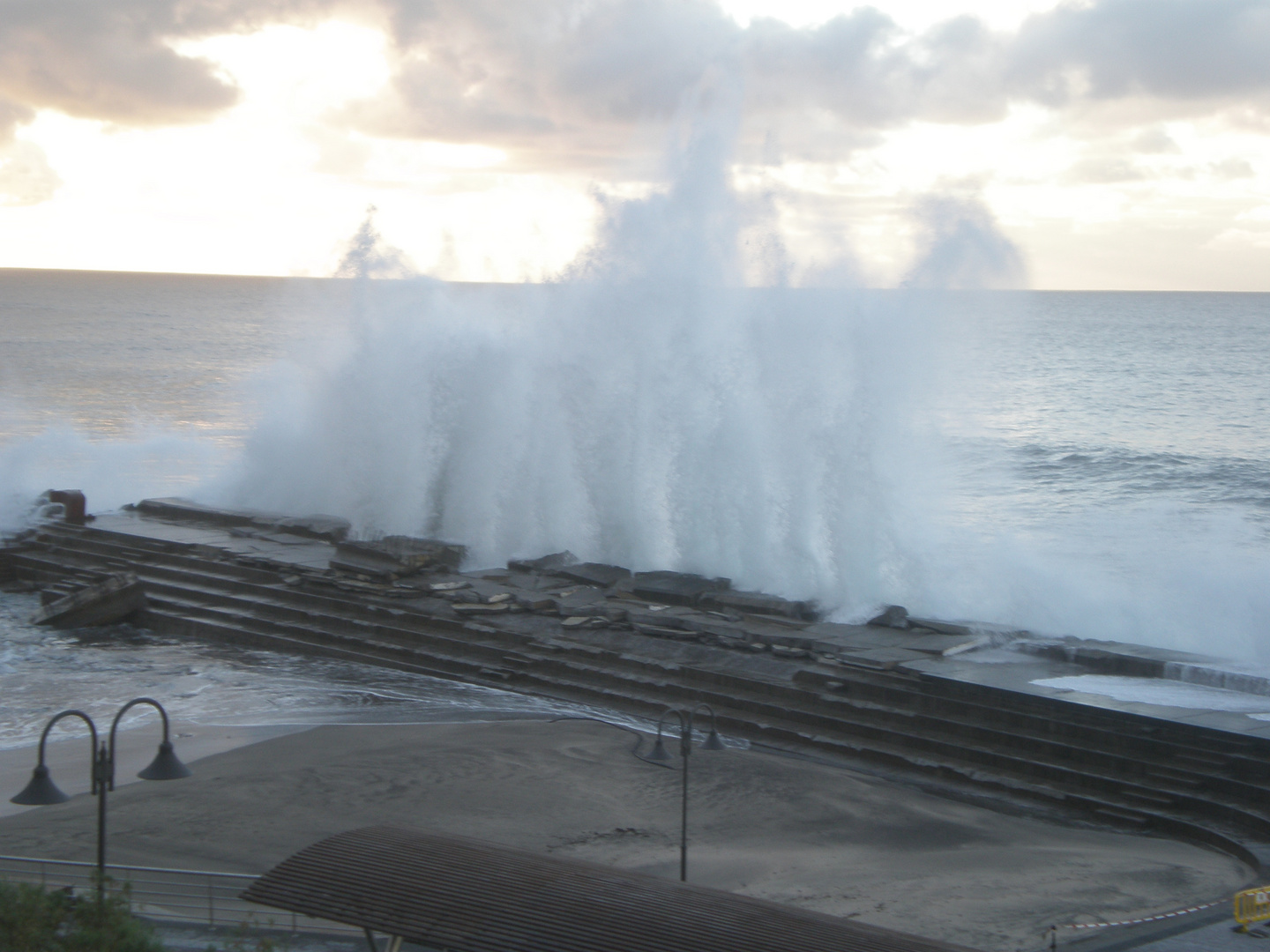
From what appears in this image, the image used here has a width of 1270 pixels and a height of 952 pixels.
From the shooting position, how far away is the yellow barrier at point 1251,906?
331 inches

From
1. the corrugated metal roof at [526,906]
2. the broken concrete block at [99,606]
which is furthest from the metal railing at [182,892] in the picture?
the broken concrete block at [99,606]

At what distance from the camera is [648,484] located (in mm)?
21656

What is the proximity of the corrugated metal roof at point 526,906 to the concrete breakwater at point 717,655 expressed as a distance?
21.7 ft

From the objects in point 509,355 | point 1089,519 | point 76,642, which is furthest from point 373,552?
point 1089,519

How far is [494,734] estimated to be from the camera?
1418cm

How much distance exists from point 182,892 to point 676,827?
4.62 metres

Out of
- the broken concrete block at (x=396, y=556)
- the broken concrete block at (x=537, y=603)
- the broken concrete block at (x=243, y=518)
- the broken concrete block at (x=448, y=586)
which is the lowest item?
the broken concrete block at (x=537, y=603)

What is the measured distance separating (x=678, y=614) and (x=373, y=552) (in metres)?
6.00

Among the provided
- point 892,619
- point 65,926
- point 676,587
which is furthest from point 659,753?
point 676,587

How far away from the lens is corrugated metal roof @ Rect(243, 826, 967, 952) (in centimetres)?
559

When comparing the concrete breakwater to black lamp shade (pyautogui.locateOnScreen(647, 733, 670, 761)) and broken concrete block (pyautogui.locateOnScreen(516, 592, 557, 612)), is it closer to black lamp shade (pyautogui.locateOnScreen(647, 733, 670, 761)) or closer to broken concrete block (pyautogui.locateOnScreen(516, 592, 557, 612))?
broken concrete block (pyautogui.locateOnScreen(516, 592, 557, 612))

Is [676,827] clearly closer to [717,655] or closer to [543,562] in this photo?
[717,655]

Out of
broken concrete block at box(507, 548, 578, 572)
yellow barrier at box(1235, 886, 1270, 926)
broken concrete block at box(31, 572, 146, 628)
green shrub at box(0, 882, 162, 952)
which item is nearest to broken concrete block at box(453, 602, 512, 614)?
broken concrete block at box(507, 548, 578, 572)

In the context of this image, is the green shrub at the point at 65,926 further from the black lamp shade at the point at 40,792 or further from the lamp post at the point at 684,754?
the lamp post at the point at 684,754
